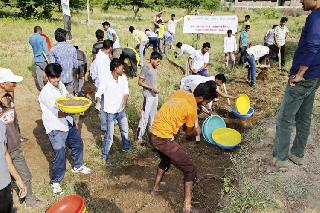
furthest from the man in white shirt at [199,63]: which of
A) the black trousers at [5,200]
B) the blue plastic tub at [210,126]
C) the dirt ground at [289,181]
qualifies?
the black trousers at [5,200]

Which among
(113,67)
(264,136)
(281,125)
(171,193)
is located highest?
(113,67)

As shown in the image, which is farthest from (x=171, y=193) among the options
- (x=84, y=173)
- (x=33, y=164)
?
(x=33, y=164)

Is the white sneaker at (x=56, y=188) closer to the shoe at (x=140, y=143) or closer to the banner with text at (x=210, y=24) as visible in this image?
the shoe at (x=140, y=143)

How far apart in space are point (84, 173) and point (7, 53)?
27.0 feet

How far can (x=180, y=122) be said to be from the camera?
4312mm

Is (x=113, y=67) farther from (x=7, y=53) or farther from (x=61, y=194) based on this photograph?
(x=7, y=53)

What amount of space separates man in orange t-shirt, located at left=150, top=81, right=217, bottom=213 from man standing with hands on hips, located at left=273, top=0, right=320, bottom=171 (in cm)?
102

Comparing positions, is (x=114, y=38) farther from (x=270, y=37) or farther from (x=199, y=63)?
(x=270, y=37)

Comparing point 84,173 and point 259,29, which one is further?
point 259,29

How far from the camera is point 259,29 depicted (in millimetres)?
24844

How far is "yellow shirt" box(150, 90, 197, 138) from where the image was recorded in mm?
4191

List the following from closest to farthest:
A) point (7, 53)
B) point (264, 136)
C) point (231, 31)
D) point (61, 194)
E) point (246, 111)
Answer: point (61, 194) < point (264, 136) < point (246, 111) < point (7, 53) < point (231, 31)

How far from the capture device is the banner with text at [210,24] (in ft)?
43.3

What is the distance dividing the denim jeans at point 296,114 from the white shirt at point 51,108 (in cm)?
306
